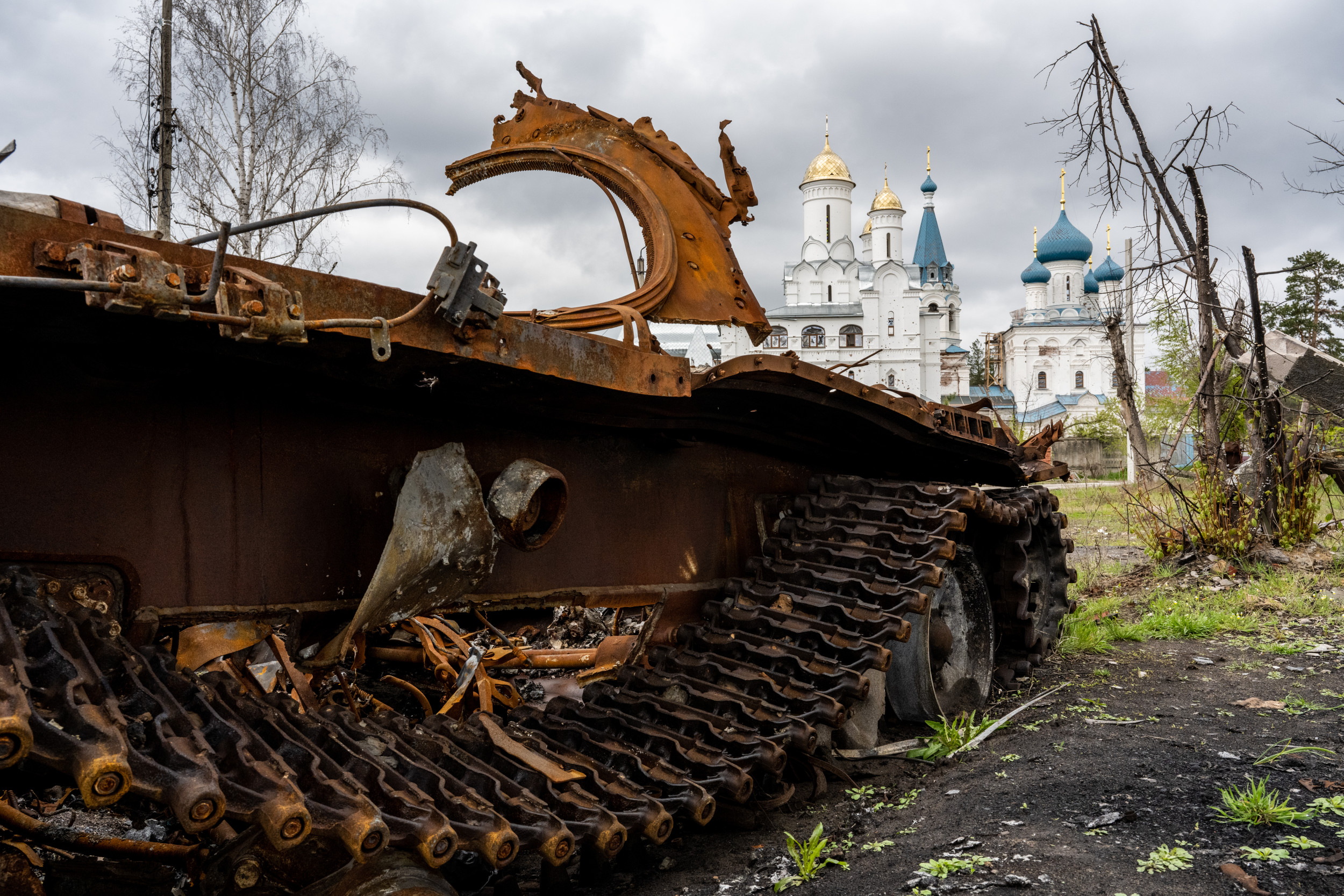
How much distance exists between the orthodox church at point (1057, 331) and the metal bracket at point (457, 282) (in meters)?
65.4

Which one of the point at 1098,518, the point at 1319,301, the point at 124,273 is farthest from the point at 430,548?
the point at 1319,301

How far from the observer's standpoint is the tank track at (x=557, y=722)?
1.88m

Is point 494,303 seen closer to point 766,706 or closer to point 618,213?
point 766,706

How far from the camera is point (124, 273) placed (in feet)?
6.37

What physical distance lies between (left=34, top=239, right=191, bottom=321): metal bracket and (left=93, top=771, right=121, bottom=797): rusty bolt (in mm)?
846

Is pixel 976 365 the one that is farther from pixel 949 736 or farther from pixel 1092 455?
pixel 949 736

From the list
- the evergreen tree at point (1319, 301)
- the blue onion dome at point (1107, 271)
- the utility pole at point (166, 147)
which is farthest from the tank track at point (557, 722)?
the blue onion dome at point (1107, 271)

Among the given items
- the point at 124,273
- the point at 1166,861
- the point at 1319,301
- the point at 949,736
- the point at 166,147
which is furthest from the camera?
the point at 1319,301

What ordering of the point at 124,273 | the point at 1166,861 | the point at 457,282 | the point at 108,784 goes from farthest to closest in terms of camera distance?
the point at 1166,861 < the point at 457,282 < the point at 124,273 < the point at 108,784

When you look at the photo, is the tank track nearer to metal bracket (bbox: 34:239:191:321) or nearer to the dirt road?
the dirt road

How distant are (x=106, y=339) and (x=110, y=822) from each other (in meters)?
1.67

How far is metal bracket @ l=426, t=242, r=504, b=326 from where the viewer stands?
8.32 ft

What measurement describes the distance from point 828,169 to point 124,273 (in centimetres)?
6102

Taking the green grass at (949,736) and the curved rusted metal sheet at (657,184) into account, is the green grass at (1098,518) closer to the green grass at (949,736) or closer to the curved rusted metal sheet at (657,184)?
the green grass at (949,736)
